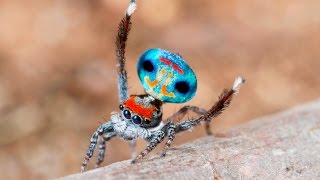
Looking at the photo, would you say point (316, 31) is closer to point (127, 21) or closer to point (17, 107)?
point (17, 107)

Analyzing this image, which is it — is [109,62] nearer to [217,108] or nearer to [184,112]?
[184,112]

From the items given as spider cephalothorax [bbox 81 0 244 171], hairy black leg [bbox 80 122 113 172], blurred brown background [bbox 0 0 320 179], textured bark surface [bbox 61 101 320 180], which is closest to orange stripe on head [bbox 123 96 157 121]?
spider cephalothorax [bbox 81 0 244 171]

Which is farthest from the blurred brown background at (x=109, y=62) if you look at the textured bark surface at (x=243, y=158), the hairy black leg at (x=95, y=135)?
the textured bark surface at (x=243, y=158)

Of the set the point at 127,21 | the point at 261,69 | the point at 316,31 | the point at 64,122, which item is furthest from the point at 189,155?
the point at 316,31

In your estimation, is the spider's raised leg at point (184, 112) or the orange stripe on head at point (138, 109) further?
the spider's raised leg at point (184, 112)

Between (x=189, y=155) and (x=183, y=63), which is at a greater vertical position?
(x=183, y=63)

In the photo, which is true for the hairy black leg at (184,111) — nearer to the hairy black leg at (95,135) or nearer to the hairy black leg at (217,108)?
the hairy black leg at (217,108)

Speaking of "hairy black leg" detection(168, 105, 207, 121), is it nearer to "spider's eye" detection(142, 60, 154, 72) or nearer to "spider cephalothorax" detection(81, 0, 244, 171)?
"spider cephalothorax" detection(81, 0, 244, 171)

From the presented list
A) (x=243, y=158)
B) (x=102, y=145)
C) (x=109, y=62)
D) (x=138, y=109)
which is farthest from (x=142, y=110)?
(x=109, y=62)
